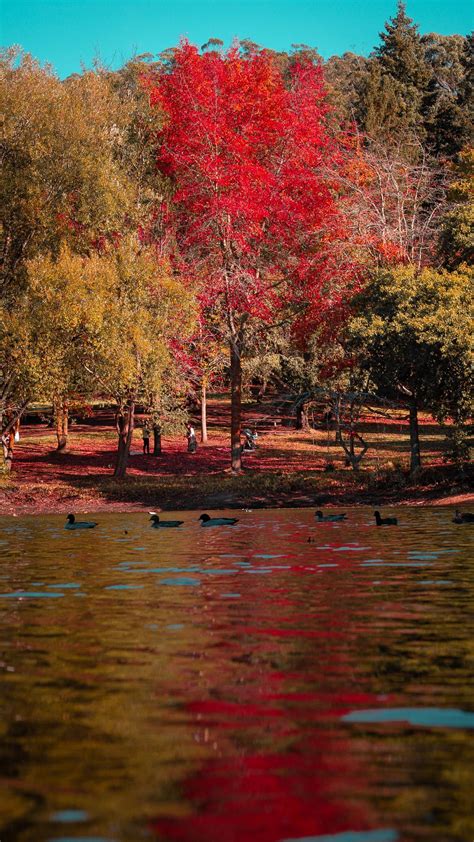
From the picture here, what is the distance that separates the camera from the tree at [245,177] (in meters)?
49.6

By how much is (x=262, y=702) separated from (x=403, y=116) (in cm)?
7821

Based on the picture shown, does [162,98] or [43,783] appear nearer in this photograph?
[43,783]

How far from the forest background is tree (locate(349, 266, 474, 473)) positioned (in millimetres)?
103

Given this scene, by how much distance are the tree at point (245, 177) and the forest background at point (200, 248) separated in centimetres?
10

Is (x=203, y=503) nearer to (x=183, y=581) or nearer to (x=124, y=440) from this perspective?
(x=124, y=440)

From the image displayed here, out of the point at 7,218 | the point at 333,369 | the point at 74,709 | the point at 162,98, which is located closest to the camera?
the point at 74,709

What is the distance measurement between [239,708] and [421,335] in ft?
110

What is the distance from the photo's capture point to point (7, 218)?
157ft

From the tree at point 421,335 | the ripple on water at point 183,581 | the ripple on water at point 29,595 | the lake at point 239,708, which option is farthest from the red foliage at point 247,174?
the ripple on water at point 29,595

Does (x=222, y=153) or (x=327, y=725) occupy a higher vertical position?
(x=222, y=153)

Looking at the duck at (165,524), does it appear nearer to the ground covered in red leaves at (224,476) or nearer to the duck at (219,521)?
the duck at (219,521)

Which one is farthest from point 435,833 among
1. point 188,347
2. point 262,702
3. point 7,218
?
point 188,347

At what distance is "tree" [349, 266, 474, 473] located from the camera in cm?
3972

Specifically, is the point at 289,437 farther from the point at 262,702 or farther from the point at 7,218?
the point at 262,702
